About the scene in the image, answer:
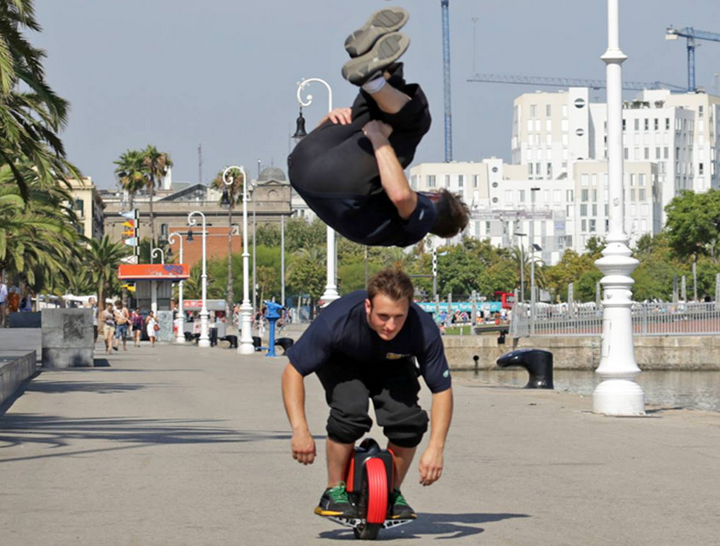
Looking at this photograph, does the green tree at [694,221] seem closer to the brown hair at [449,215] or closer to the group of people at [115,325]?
the group of people at [115,325]

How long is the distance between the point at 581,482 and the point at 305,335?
10.1ft

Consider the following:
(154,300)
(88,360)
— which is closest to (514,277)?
(154,300)

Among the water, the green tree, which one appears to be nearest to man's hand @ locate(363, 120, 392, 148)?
the water

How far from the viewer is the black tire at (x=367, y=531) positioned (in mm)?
5965

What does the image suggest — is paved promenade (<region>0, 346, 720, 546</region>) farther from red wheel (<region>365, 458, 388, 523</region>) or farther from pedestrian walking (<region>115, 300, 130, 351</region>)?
pedestrian walking (<region>115, 300, 130, 351</region>)

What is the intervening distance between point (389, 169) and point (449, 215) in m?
0.55

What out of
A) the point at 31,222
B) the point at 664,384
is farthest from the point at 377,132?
the point at 664,384

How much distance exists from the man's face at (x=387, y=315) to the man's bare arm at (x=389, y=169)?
0.52 m

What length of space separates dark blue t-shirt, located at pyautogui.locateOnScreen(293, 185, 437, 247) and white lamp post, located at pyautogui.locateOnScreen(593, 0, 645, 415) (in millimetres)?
10043

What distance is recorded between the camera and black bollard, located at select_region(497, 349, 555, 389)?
2277cm

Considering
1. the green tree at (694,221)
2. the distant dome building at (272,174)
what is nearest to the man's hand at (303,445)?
the green tree at (694,221)

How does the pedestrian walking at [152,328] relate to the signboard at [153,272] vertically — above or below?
below

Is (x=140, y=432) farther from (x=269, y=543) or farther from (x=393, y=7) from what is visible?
(x=393, y=7)

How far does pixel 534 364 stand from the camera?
75.6ft
